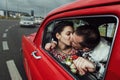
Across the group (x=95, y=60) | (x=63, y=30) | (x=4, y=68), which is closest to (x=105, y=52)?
(x=95, y=60)

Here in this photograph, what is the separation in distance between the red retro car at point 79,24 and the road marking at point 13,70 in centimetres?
253

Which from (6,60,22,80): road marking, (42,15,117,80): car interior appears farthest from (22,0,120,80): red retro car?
(6,60,22,80): road marking

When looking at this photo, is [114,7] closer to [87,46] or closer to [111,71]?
[111,71]

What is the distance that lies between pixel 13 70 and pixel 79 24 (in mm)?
4557

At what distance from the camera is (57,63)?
2.73 metres

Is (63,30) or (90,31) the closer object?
(90,31)

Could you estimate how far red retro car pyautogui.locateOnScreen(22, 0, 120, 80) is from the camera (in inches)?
70.5

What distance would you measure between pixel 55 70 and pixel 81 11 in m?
0.58

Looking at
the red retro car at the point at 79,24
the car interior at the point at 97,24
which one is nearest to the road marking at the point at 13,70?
the red retro car at the point at 79,24

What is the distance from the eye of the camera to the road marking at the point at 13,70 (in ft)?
20.8

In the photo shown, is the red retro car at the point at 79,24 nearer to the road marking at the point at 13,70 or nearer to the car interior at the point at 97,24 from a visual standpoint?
the car interior at the point at 97,24

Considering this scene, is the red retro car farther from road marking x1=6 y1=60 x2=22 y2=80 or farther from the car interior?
road marking x1=6 y1=60 x2=22 y2=80

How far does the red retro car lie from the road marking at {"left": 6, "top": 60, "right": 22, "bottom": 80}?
253 cm

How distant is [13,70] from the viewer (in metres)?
7.07
